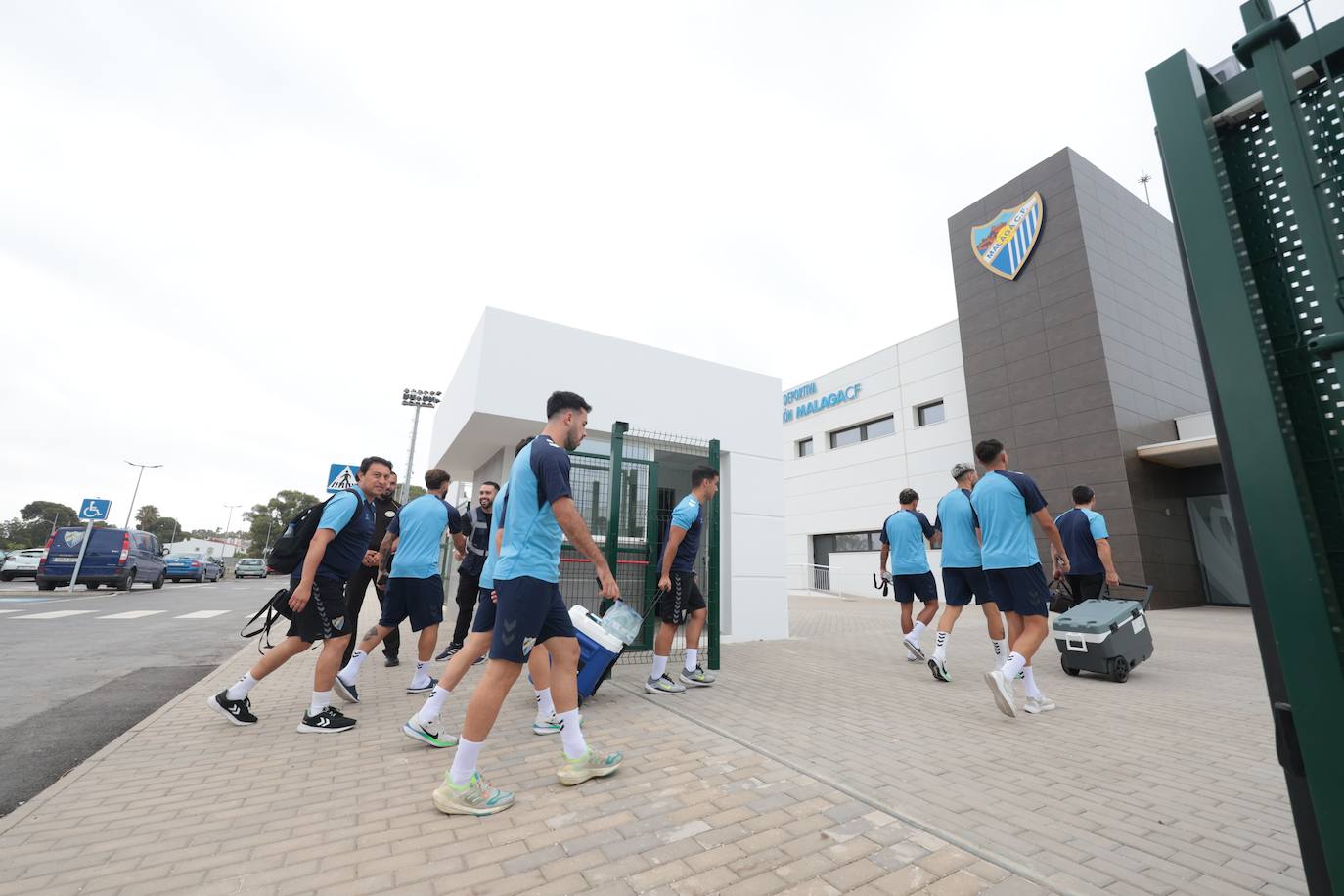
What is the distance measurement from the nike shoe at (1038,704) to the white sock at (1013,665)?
0.34 metres

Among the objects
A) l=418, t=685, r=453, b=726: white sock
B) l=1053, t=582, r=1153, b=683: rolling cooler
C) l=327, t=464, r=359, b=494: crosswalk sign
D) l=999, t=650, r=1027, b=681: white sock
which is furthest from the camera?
l=327, t=464, r=359, b=494: crosswalk sign

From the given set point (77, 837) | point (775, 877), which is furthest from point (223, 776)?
point (775, 877)

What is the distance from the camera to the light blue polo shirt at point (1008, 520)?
14.8 ft

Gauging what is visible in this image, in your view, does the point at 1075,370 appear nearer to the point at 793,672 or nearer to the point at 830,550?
the point at 830,550

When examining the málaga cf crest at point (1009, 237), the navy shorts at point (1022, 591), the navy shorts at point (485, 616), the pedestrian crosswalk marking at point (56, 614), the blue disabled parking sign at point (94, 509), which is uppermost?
the málaga cf crest at point (1009, 237)

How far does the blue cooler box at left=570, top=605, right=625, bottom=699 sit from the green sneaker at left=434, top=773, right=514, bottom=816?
1.48 meters

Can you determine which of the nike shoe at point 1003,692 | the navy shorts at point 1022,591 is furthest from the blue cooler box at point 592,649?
the navy shorts at point 1022,591

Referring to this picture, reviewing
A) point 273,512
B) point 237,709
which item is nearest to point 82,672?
point 237,709

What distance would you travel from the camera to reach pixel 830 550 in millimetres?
24000

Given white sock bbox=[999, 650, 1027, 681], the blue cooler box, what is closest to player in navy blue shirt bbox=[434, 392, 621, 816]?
the blue cooler box

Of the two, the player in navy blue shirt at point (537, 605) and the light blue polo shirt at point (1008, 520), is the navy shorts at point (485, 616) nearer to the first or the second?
the player in navy blue shirt at point (537, 605)

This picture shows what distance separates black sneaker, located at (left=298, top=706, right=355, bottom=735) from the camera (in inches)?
149

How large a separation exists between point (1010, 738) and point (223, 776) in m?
4.57

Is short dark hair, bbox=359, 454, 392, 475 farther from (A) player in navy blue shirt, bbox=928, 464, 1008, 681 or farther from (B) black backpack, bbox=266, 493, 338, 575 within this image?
(A) player in navy blue shirt, bbox=928, 464, 1008, 681
